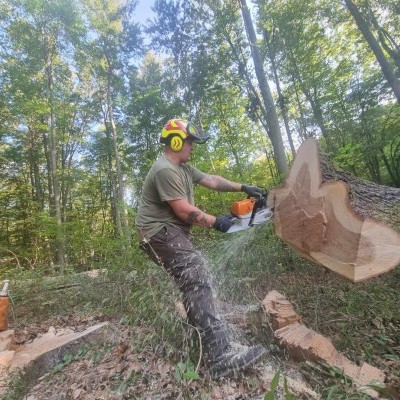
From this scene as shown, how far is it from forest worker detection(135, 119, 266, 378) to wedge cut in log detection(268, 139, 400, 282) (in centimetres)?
34

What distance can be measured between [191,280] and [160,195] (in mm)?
681

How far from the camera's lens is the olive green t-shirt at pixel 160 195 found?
2232 mm

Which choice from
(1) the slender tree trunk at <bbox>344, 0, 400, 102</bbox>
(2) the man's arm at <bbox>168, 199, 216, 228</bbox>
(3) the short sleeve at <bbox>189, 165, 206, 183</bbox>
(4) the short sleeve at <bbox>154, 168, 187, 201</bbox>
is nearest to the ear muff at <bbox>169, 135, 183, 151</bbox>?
(4) the short sleeve at <bbox>154, 168, 187, 201</bbox>

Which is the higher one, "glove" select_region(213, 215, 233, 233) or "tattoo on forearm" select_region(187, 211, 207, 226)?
"tattoo on forearm" select_region(187, 211, 207, 226)

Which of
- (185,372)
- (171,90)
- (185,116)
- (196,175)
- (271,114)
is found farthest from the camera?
(171,90)

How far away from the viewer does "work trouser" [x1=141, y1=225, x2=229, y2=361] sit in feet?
6.63

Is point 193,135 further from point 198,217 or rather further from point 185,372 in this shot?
point 185,372

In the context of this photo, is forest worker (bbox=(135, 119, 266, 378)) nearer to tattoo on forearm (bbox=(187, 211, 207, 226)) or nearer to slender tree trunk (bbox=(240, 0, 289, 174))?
tattoo on forearm (bbox=(187, 211, 207, 226))

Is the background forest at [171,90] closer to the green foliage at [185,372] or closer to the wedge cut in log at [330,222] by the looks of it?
the wedge cut in log at [330,222]

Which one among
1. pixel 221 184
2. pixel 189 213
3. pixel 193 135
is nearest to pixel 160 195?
pixel 189 213

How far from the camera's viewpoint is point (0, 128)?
11672 millimetres

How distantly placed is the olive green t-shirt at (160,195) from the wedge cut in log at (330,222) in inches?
30.8

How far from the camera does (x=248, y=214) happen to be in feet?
7.56

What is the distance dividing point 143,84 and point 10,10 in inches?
237
